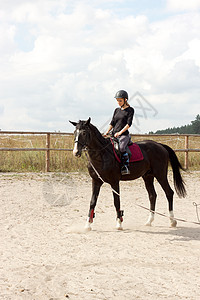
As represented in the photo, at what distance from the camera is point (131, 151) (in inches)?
265

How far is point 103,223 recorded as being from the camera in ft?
23.4

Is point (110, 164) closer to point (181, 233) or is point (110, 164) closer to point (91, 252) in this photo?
point (91, 252)

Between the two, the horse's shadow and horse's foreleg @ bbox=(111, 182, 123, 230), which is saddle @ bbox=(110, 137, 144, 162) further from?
the horse's shadow

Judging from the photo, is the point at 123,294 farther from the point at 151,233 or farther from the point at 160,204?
the point at 160,204

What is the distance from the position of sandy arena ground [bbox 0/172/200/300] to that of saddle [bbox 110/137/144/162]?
138 centimetres

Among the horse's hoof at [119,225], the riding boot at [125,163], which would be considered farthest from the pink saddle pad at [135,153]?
the horse's hoof at [119,225]

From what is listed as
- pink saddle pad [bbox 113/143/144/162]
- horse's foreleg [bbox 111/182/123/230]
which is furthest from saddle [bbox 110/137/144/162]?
horse's foreleg [bbox 111/182/123/230]

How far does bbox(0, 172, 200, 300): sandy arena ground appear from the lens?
385 cm

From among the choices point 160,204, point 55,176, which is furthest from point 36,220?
point 55,176

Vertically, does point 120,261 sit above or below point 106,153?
below

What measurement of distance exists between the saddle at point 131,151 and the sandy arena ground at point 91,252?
4.53 feet

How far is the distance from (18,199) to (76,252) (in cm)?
435

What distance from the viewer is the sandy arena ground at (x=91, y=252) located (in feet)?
12.6

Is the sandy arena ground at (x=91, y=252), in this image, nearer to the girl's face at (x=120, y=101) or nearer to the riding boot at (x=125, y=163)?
the riding boot at (x=125, y=163)
